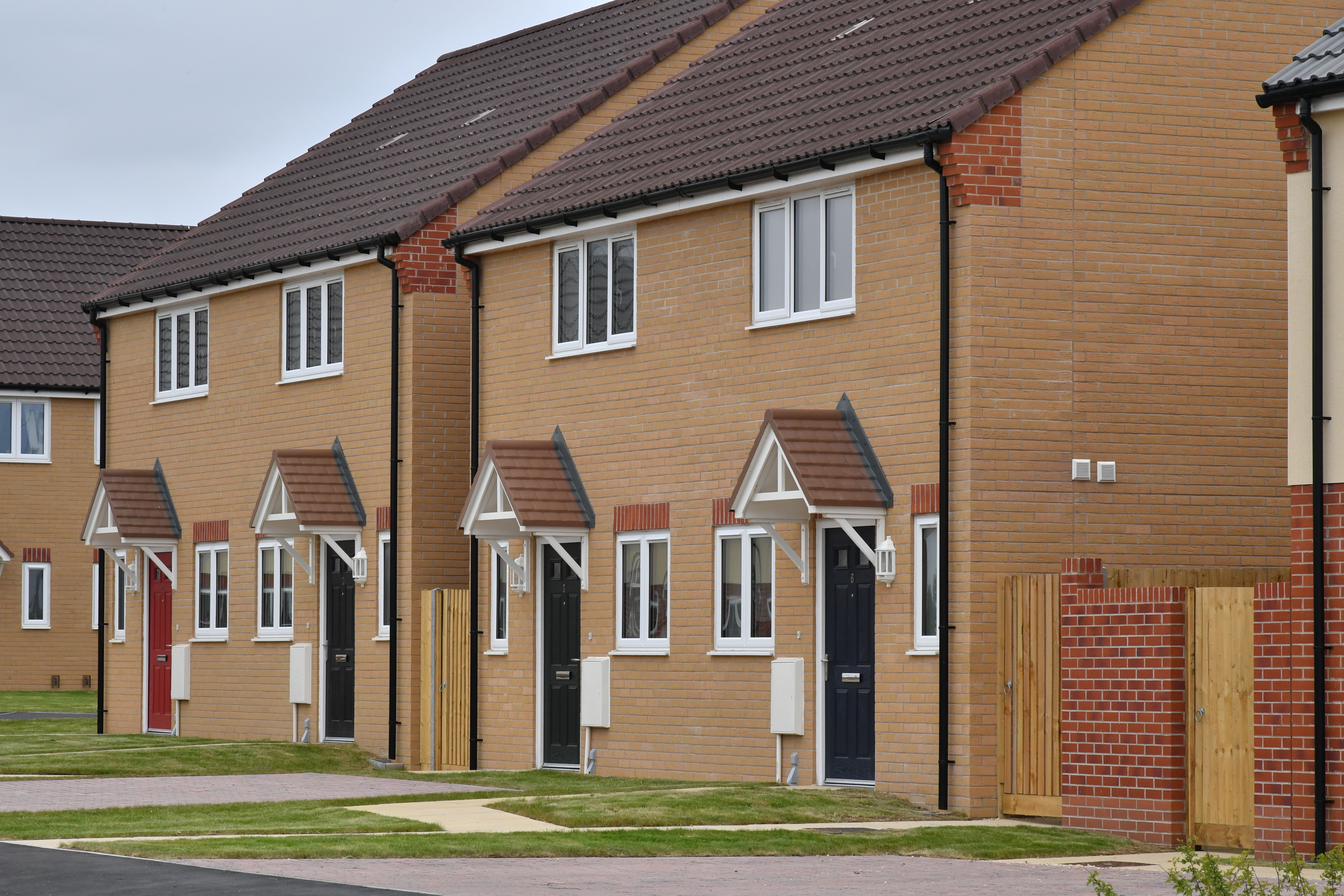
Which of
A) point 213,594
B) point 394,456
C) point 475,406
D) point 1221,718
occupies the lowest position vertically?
point 1221,718

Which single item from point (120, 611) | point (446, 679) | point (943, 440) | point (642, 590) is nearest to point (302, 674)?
point (446, 679)

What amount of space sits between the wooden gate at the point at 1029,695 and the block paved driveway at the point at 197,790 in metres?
5.35

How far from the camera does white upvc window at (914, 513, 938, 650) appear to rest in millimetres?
19266

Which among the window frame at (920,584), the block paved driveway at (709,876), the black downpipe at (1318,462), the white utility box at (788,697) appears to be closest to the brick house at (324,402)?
the white utility box at (788,697)

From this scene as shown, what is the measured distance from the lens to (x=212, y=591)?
102ft

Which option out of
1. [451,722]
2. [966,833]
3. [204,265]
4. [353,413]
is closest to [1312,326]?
[966,833]

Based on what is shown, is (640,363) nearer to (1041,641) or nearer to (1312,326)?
(1041,641)

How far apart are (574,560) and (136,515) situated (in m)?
9.80

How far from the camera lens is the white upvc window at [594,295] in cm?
2361

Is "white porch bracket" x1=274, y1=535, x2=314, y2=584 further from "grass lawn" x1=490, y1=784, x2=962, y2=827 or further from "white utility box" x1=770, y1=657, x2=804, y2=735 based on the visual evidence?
"grass lawn" x1=490, y1=784, x2=962, y2=827

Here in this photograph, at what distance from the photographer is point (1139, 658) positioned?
55.8 feet

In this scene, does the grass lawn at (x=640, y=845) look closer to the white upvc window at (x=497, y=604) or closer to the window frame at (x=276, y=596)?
the white upvc window at (x=497, y=604)

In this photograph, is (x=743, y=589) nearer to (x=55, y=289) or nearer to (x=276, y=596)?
(x=276, y=596)

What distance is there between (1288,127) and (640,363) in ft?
28.9
